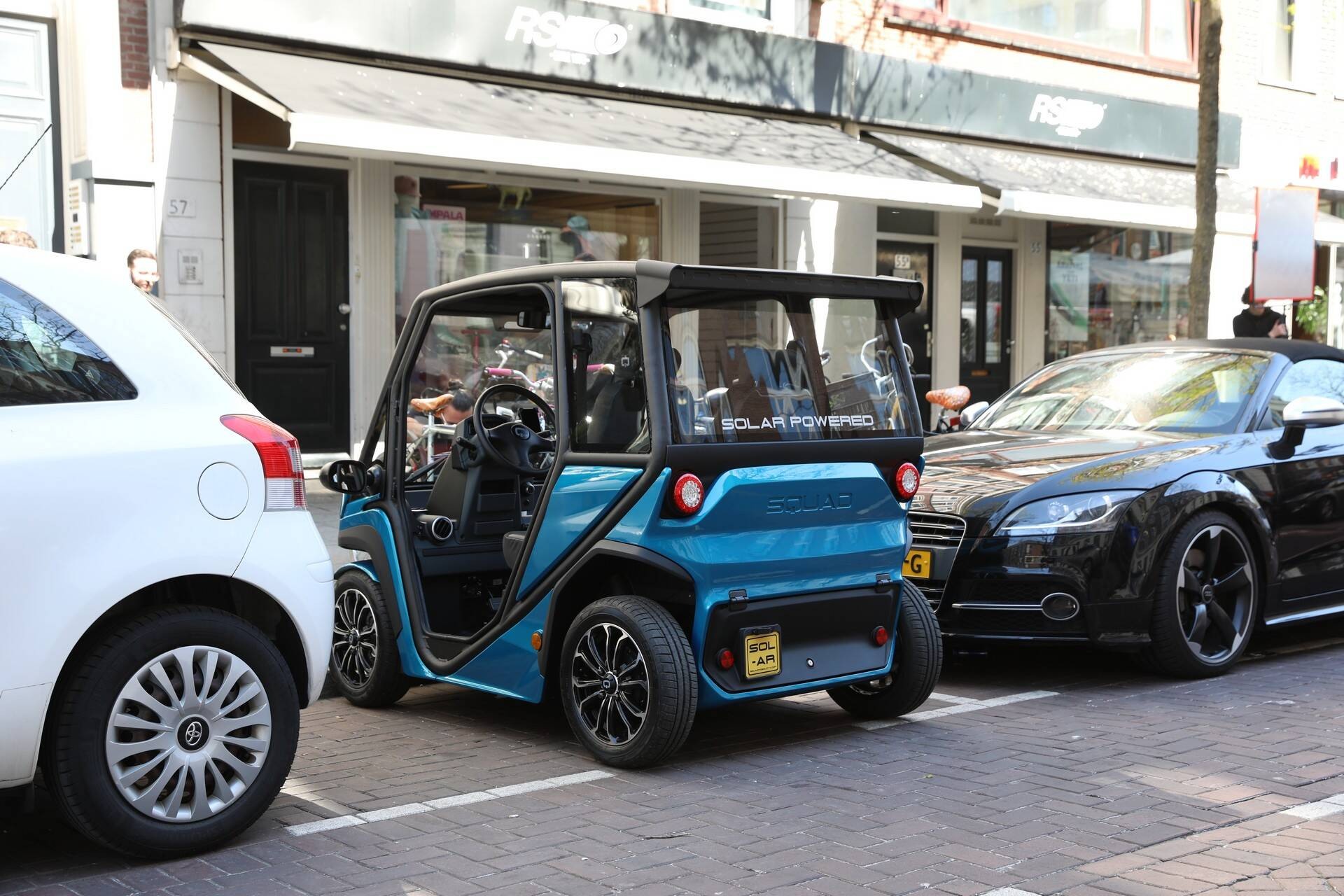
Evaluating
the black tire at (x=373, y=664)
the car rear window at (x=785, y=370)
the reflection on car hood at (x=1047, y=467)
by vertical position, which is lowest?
the black tire at (x=373, y=664)

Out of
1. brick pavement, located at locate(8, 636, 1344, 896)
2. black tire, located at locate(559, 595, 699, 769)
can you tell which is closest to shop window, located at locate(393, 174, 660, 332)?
brick pavement, located at locate(8, 636, 1344, 896)

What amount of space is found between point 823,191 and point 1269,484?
22.4 feet

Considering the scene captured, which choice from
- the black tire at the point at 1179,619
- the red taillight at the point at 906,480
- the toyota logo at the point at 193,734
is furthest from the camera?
the black tire at the point at 1179,619

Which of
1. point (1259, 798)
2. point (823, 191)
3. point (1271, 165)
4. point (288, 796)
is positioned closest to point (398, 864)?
point (288, 796)

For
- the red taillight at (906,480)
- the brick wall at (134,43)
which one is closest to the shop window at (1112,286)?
the brick wall at (134,43)

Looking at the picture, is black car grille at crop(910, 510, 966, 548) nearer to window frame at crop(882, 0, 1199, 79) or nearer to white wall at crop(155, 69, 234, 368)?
white wall at crop(155, 69, 234, 368)

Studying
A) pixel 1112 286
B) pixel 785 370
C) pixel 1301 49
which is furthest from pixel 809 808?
pixel 1301 49

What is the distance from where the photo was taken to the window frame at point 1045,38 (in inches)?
639

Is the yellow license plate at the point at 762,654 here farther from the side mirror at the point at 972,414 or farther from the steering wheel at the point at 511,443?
the side mirror at the point at 972,414

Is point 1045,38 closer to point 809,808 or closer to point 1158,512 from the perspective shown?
point 1158,512

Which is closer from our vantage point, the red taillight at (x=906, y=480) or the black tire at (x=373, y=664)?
the red taillight at (x=906, y=480)

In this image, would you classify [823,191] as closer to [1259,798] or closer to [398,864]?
[1259,798]

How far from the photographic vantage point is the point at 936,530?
6574 millimetres

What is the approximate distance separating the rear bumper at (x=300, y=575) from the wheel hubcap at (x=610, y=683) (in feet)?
3.26
